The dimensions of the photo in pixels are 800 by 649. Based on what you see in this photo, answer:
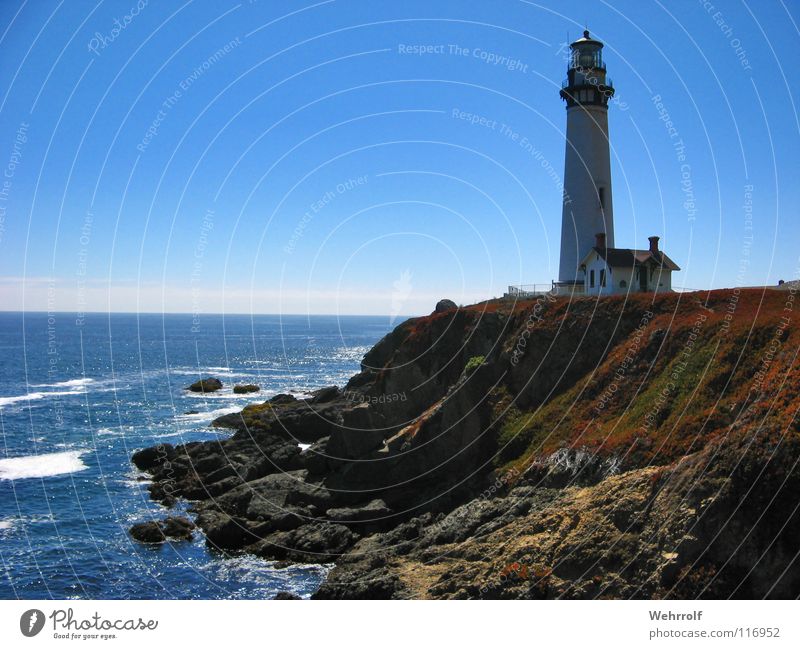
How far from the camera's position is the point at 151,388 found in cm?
9731

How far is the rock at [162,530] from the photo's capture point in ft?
121

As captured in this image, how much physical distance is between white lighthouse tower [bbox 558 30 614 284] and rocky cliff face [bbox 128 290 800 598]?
24.1 ft

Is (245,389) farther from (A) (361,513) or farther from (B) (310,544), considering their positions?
(B) (310,544)

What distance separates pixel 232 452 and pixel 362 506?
1880 cm

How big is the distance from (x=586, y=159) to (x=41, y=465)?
48.6 meters

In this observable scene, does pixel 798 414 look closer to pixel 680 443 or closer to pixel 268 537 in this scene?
pixel 680 443

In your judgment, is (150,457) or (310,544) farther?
(150,457)

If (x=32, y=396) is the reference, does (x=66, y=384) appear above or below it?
above

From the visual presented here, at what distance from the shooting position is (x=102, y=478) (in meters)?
48.9

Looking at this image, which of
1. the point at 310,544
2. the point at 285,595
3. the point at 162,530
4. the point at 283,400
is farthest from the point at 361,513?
the point at 283,400

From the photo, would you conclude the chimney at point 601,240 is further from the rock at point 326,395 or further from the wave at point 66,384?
the wave at point 66,384

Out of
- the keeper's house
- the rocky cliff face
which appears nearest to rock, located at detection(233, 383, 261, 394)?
the rocky cliff face

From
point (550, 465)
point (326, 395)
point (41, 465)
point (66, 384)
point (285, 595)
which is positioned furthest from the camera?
point (66, 384)

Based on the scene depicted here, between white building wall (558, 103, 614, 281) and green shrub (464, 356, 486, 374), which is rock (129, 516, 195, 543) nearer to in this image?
green shrub (464, 356, 486, 374)
